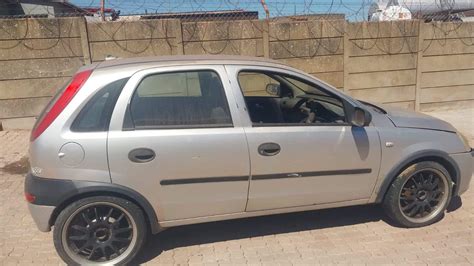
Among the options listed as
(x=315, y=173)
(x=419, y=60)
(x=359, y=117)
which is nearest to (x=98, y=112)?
(x=315, y=173)

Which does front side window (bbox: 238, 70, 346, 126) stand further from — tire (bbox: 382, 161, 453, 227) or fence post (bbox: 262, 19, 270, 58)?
fence post (bbox: 262, 19, 270, 58)

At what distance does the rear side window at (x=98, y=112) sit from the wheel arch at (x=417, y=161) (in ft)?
7.94

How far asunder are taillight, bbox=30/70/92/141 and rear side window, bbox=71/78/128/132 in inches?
5.9

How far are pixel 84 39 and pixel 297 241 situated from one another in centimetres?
533

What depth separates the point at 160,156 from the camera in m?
3.06

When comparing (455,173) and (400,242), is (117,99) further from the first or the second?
(455,173)

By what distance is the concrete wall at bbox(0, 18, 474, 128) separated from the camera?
700cm

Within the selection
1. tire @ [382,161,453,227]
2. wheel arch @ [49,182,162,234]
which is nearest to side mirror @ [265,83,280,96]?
tire @ [382,161,453,227]

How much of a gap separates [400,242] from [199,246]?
5.77ft

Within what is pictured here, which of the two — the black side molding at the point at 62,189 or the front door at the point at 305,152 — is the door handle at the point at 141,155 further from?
the front door at the point at 305,152

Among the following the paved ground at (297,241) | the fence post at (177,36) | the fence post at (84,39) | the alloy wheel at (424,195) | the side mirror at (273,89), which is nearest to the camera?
the paved ground at (297,241)

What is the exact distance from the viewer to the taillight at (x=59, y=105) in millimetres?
2994

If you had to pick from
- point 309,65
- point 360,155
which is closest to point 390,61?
point 309,65

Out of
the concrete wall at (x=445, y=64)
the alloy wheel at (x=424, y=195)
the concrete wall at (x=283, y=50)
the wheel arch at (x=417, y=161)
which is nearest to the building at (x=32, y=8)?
the concrete wall at (x=283, y=50)
